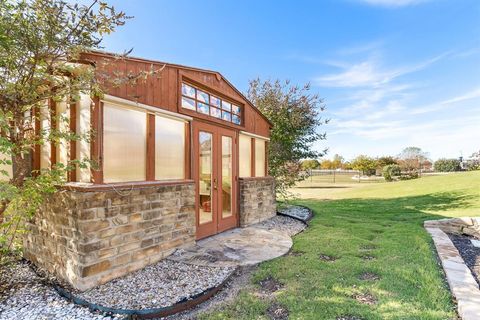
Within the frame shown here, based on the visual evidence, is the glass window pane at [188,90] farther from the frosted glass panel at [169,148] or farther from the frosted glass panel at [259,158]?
the frosted glass panel at [259,158]

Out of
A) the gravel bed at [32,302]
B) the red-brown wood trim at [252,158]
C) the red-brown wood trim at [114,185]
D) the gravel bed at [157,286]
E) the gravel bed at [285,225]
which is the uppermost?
the red-brown wood trim at [252,158]

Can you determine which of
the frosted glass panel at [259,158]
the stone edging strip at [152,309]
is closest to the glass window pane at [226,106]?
the frosted glass panel at [259,158]

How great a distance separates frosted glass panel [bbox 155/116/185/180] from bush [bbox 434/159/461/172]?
117ft

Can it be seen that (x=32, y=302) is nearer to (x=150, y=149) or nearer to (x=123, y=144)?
(x=123, y=144)

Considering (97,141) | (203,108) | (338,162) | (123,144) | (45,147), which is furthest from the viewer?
(338,162)

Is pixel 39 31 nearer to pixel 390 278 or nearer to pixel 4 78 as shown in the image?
pixel 4 78

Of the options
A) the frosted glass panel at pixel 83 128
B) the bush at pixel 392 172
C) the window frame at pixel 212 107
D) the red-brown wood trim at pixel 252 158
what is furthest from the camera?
Answer: the bush at pixel 392 172

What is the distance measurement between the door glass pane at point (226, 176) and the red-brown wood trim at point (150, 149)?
220 centimetres

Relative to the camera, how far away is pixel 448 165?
96.7ft

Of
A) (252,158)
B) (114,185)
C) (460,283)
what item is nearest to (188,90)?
(114,185)

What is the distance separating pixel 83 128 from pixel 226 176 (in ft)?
11.4

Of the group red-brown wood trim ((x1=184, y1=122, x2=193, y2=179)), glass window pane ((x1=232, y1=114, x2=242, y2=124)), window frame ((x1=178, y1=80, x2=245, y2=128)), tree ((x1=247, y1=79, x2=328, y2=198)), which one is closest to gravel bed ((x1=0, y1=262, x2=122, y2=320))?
red-brown wood trim ((x1=184, y1=122, x2=193, y2=179))

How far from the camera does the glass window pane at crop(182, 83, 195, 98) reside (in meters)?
5.09

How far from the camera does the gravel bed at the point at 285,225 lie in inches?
258
